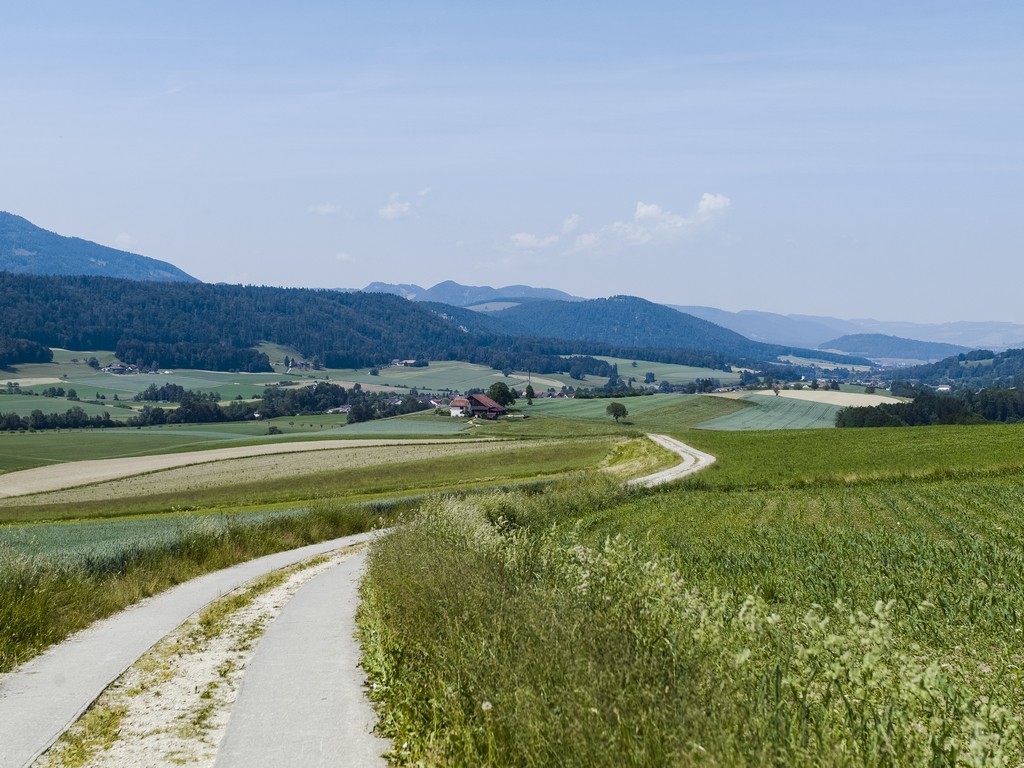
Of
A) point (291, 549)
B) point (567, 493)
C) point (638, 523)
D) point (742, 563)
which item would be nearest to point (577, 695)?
point (742, 563)

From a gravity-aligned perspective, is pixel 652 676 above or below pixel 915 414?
above

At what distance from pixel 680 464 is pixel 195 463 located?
47768 millimetres

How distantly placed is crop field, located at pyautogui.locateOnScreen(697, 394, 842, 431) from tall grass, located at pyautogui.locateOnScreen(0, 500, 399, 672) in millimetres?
83886

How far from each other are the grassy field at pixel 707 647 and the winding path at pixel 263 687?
1.58 ft

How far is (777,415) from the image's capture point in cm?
12825

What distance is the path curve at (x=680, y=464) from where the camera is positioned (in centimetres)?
4872

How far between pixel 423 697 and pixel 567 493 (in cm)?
3114

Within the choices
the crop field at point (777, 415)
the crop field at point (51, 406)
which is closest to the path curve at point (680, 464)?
the crop field at point (777, 415)

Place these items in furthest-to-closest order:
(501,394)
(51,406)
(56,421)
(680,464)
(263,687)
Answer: (51,406) < (501,394) < (56,421) < (680,464) < (263,687)

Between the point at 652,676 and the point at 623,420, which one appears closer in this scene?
the point at 652,676

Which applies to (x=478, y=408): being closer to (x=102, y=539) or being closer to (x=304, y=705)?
(x=102, y=539)

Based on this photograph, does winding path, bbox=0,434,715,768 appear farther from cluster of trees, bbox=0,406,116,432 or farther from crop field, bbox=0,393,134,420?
crop field, bbox=0,393,134,420

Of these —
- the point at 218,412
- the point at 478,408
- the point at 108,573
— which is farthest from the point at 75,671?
the point at 218,412

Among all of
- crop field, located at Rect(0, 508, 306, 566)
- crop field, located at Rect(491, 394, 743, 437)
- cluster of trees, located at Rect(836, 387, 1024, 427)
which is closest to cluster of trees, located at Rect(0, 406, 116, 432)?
crop field, located at Rect(491, 394, 743, 437)
